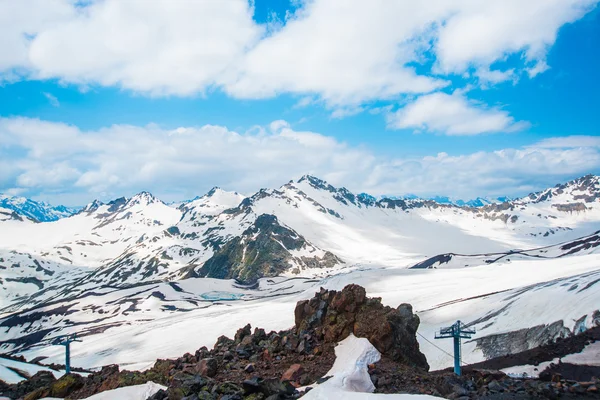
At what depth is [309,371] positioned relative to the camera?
20.7 m

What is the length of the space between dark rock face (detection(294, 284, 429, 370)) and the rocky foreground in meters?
0.06

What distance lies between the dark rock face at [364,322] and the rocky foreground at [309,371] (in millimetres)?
59

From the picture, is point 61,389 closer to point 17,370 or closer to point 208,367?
point 208,367

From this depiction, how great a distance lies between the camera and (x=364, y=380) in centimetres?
1828

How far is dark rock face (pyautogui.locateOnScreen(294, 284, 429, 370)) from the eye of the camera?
24391mm

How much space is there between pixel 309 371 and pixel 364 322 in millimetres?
6212

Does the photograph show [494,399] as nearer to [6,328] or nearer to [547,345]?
[547,345]

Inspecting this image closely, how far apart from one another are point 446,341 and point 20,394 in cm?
4891

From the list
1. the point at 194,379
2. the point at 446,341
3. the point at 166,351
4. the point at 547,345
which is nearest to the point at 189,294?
the point at 166,351

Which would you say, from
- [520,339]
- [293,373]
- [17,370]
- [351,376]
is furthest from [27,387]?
[520,339]

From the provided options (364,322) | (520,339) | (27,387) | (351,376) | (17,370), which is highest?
(364,322)

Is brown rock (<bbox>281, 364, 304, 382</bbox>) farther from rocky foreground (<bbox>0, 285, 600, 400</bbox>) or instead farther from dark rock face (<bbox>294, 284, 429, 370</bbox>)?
dark rock face (<bbox>294, 284, 429, 370</bbox>)

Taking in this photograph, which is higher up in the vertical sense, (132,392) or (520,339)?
(132,392)

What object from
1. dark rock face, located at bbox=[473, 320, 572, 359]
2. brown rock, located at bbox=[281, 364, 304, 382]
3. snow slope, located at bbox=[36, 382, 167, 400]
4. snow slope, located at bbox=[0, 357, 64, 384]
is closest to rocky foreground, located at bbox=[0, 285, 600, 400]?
brown rock, located at bbox=[281, 364, 304, 382]
